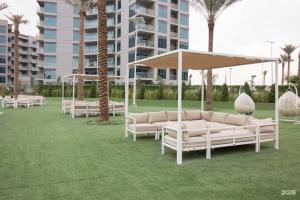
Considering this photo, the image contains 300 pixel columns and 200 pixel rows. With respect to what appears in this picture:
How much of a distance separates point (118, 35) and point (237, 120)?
47.6 meters

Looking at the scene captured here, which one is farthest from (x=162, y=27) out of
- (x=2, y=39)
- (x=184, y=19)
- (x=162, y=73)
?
(x=2, y=39)

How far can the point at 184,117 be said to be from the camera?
10.9 meters

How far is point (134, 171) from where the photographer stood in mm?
6246

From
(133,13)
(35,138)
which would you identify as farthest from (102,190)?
(133,13)

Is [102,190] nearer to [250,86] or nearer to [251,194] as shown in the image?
[251,194]

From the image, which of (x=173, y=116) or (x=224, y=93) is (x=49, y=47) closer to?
(x=224, y=93)

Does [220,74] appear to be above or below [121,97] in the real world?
above

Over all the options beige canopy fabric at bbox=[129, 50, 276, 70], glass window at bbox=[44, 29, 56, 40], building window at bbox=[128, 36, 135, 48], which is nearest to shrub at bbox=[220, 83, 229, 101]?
beige canopy fabric at bbox=[129, 50, 276, 70]

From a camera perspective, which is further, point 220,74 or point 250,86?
point 220,74

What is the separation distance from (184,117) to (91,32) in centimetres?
5060

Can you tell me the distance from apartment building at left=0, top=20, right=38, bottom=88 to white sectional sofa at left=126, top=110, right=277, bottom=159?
191ft

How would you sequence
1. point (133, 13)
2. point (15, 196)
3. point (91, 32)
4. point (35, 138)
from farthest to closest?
point (91, 32)
point (133, 13)
point (35, 138)
point (15, 196)

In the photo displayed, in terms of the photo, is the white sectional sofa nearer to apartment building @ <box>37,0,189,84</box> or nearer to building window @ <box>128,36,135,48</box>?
apartment building @ <box>37,0,189,84</box>

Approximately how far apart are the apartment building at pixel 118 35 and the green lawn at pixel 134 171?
35759mm
